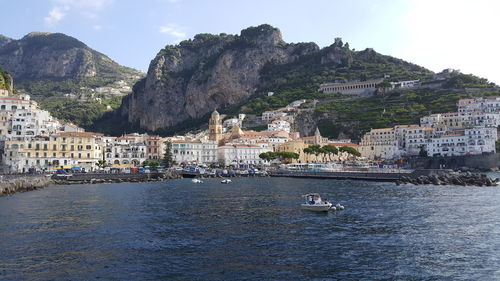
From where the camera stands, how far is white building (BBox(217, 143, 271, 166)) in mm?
116831

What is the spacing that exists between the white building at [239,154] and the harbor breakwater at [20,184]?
178 ft

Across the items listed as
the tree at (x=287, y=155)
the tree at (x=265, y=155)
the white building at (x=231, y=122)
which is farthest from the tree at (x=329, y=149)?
the white building at (x=231, y=122)

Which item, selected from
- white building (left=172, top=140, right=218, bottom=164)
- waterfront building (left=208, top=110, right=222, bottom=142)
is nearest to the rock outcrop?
white building (left=172, top=140, right=218, bottom=164)

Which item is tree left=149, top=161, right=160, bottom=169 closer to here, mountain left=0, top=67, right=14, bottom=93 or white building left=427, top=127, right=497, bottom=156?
mountain left=0, top=67, right=14, bottom=93

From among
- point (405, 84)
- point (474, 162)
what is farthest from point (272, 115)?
point (474, 162)

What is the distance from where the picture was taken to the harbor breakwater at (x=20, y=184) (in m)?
54.0

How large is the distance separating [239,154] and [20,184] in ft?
213

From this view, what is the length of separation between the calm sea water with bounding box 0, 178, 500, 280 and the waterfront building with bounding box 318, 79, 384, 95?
123377mm

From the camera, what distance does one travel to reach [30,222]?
104 ft

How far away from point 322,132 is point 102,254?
121 m

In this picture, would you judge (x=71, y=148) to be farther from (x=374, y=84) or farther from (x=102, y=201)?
(x=374, y=84)

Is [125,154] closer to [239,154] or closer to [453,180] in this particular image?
[239,154]

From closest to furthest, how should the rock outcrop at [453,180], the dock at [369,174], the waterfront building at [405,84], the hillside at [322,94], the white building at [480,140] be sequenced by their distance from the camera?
the rock outcrop at [453,180] → the dock at [369,174] → the white building at [480,140] → the hillside at [322,94] → the waterfront building at [405,84]

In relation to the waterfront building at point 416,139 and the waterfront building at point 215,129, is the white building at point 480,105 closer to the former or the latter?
the waterfront building at point 416,139
